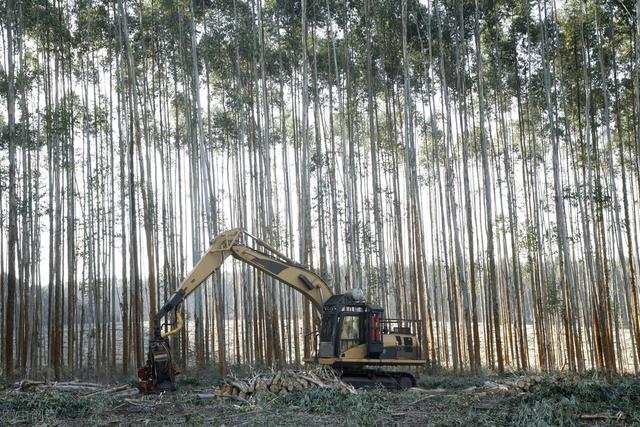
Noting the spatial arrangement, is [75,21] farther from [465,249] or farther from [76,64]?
[465,249]

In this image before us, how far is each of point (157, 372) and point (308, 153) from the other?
7673mm

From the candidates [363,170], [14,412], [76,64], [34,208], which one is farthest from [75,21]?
[14,412]

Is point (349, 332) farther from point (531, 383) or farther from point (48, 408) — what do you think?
point (48, 408)

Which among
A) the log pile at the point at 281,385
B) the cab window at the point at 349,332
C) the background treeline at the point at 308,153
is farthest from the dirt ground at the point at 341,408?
the background treeline at the point at 308,153

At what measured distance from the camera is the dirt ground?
621cm

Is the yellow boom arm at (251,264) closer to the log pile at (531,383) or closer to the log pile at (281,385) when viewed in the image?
the log pile at (281,385)

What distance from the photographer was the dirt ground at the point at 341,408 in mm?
6213

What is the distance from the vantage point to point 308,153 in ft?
50.8

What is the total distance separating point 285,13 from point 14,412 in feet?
43.7

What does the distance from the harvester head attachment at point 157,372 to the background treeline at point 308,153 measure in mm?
4345

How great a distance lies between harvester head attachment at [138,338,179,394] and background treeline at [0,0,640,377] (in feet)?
14.3

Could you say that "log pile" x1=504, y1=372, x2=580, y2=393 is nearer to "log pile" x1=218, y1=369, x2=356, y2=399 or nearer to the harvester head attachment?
"log pile" x1=218, y1=369, x2=356, y2=399

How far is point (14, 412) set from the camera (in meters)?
7.17

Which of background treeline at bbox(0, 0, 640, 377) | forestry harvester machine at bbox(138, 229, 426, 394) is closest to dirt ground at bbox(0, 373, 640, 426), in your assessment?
forestry harvester machine at bbox(138, 229, 426, 394)
